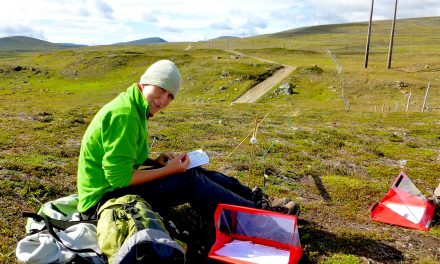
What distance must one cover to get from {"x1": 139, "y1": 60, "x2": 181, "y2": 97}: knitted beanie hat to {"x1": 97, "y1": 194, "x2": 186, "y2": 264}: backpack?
1486 millimetres

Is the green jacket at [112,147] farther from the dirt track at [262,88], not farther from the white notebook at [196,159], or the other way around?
the dirt track at [262,88]

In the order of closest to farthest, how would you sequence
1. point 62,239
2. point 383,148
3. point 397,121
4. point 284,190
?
point 62,239 → point 284,190 → point 383,148 → point 397,121

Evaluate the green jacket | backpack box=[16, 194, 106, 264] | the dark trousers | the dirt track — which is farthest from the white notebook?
the dirt track

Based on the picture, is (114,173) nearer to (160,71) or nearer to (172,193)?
(172,193)

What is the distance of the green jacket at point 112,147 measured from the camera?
16.6 ft

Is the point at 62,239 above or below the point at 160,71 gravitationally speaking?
below

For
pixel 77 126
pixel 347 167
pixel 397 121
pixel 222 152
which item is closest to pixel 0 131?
pixel 77 126

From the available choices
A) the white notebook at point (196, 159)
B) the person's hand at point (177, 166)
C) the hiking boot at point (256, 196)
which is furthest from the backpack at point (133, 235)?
the hiking boot at point (256, 196)

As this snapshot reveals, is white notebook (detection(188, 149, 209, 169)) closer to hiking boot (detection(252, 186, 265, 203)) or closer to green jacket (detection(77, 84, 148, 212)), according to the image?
green jacket (detection(77, 84, 148, 212))

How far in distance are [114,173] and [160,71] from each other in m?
1.43

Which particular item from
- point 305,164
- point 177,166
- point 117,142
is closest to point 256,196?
point 177,166

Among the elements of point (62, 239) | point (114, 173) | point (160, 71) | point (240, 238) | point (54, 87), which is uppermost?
point (160, 71)

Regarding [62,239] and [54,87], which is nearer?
[62,239]

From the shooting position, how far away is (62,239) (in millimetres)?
4914
